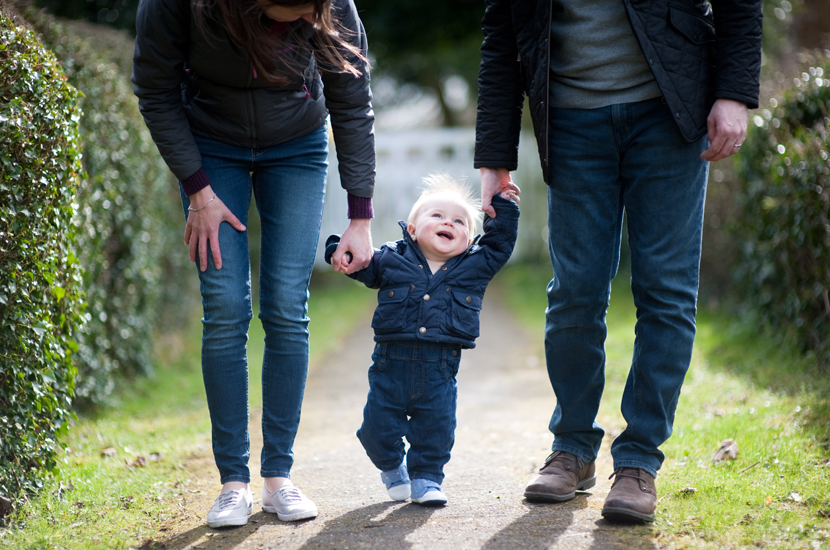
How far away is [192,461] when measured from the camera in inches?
132

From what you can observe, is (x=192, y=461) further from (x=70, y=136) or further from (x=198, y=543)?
(x=70, y=136)

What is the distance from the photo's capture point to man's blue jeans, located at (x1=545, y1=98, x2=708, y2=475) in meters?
2.40

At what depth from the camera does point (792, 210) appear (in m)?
4.28

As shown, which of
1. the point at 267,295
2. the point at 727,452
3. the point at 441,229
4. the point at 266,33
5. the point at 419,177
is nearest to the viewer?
the point at 266,33

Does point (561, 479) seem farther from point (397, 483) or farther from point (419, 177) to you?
point (419, 177)

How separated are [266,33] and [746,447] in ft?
7.67

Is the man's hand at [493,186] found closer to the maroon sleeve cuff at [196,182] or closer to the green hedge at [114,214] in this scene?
the maroon sleeve cuff at [196,182]

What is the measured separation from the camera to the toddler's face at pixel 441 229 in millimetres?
2688

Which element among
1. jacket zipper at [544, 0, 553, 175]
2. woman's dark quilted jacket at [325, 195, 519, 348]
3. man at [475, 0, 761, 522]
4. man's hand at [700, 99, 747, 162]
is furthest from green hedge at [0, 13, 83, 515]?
man's hand at [700, 99, 747, 162]

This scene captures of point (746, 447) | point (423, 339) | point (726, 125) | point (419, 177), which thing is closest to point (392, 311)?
point (423, 339)

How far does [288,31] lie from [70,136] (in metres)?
1.00

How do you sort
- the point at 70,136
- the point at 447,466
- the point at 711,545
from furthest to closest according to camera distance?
the point at 447,466
the point at 70,136
the point at 711,545

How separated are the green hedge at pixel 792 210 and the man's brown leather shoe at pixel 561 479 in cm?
198

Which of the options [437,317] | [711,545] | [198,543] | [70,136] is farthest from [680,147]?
[70,136]
